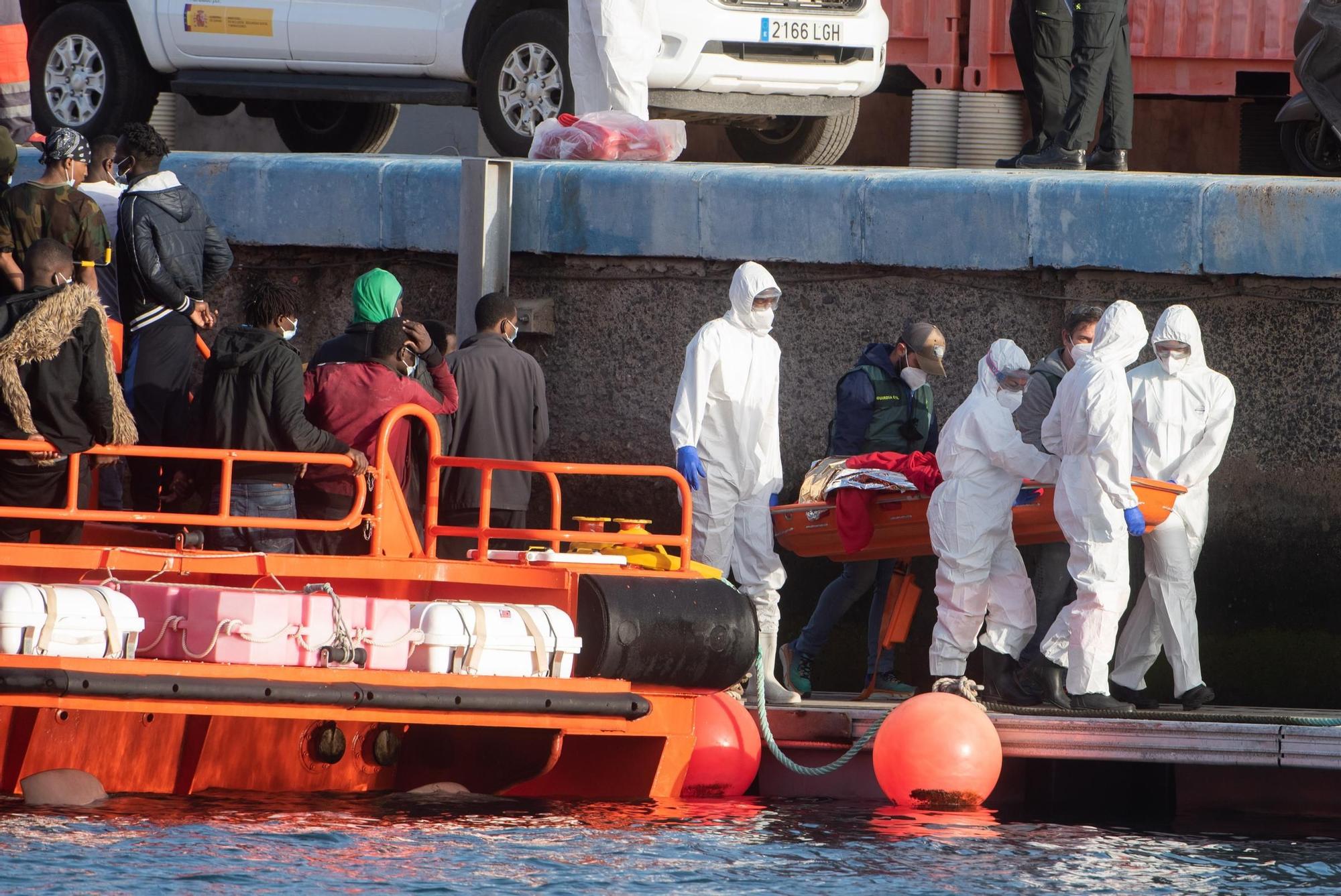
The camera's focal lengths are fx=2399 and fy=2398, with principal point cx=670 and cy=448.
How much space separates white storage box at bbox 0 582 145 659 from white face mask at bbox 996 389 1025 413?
141 inches

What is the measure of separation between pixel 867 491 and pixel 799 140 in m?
3.69

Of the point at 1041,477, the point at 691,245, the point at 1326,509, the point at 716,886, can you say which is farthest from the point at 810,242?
the point at 716,886

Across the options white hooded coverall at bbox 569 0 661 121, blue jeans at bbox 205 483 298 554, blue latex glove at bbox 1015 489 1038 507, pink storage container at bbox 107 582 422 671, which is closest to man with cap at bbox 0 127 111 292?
blue jeans at bbox 205 483 298 554

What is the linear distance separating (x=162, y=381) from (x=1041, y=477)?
357 cm

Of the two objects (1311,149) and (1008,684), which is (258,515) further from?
(1311,149)

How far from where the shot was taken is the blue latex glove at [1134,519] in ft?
29.9

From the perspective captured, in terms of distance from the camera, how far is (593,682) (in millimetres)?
Result: 8453

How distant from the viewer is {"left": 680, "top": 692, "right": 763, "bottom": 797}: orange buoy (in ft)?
29.6

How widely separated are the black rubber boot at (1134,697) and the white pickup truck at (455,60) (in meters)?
3.75

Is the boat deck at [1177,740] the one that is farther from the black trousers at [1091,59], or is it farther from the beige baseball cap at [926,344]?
the black trousers at [1091,59]

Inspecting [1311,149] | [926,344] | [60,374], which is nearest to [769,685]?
→ [926,344]

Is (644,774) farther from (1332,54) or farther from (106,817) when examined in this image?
(1332,54)

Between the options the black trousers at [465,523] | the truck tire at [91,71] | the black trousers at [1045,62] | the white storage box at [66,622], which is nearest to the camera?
the white storage box at [66,622]

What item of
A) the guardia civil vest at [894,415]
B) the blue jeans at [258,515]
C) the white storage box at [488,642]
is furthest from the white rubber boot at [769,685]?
the blue jeans at [258,515]
